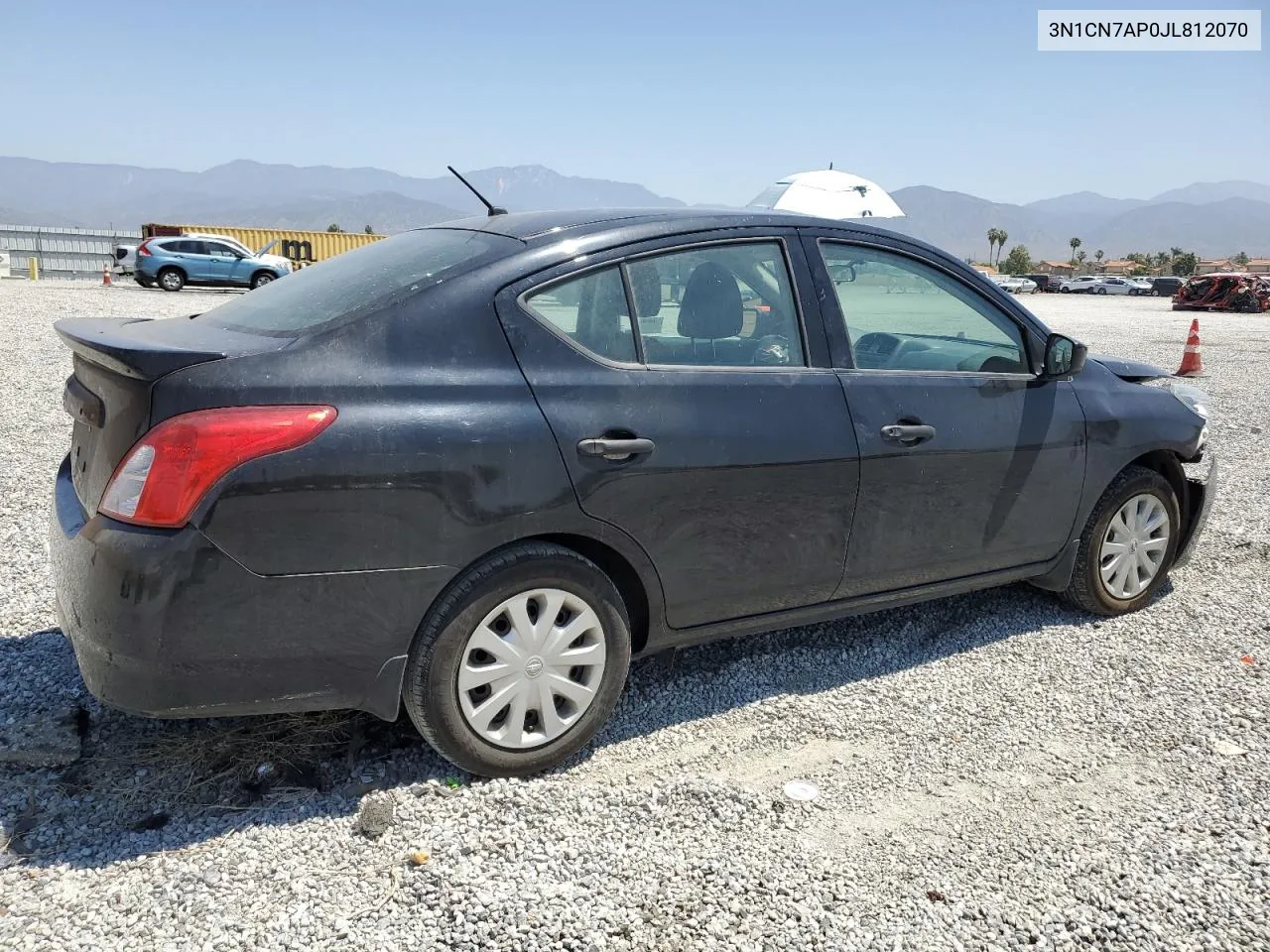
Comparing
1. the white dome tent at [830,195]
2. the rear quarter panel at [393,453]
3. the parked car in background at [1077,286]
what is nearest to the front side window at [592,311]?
the rear quarter panel at [393,453]

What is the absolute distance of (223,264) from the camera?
1079 inches

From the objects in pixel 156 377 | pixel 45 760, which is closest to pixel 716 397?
pixel 156 377

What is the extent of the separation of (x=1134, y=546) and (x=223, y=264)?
2761 cm

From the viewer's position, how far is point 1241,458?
8016 millimetres

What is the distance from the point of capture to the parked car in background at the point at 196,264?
2664cm

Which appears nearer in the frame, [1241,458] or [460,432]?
[460,432]

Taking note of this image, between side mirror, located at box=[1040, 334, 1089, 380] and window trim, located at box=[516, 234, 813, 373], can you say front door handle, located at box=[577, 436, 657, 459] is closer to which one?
window trim, located at box=[516, 234, 813, 373]

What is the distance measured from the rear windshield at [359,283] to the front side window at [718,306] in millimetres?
493

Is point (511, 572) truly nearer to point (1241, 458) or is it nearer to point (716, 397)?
point (716, 397)

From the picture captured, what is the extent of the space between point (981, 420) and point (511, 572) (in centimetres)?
198

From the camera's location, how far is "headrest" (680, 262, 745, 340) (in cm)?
324

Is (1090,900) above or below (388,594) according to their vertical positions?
below

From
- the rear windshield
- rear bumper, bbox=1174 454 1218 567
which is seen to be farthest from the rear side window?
rear bumper, bbox=1174 454 1218 567

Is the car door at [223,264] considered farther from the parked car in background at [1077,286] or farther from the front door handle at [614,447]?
the parked car in background at [1077,286]
